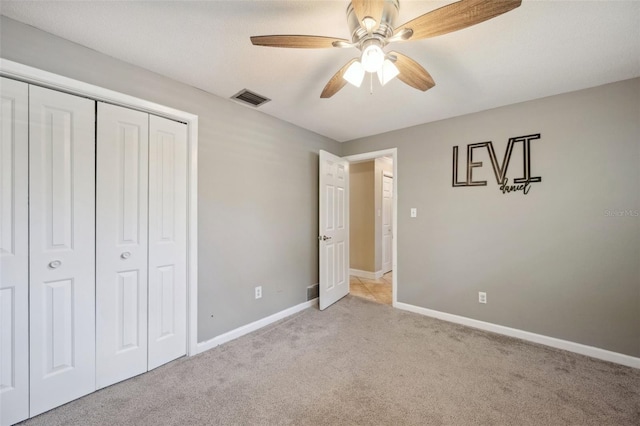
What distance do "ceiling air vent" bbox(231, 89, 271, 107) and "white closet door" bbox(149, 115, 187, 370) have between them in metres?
0.56

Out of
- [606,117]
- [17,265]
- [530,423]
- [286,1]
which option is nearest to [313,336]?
[530,423]

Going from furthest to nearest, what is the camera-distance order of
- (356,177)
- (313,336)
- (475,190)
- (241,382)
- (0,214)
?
(356,177)
(475,190)
(313,336)
(241,382)
(0,214)

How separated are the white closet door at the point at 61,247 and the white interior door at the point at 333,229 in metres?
2.17

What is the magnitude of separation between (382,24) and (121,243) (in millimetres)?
2192

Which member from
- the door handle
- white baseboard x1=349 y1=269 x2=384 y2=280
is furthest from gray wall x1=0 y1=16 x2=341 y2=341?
white baseboard x1=349 y1=269 x2=384 y2=280

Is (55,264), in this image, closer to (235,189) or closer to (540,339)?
(235,189)

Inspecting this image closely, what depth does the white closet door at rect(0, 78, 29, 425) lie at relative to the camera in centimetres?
143

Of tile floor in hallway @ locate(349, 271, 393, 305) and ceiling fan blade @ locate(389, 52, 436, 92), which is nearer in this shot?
ceiling fan blade @ locate(389, 52, 436, 92)

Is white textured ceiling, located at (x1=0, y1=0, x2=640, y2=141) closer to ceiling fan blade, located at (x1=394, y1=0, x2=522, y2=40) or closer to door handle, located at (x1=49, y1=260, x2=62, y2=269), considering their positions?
ceiling fan blade, located at (x1=394, y1=0, x2=522, y2=40)

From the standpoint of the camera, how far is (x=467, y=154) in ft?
9.18

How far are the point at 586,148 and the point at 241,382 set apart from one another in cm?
346

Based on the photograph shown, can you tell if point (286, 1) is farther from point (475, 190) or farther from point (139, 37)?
point (475, 190)

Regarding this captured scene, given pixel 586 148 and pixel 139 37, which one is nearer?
pixel 139 37

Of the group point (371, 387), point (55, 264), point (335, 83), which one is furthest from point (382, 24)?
point (55, 264)
